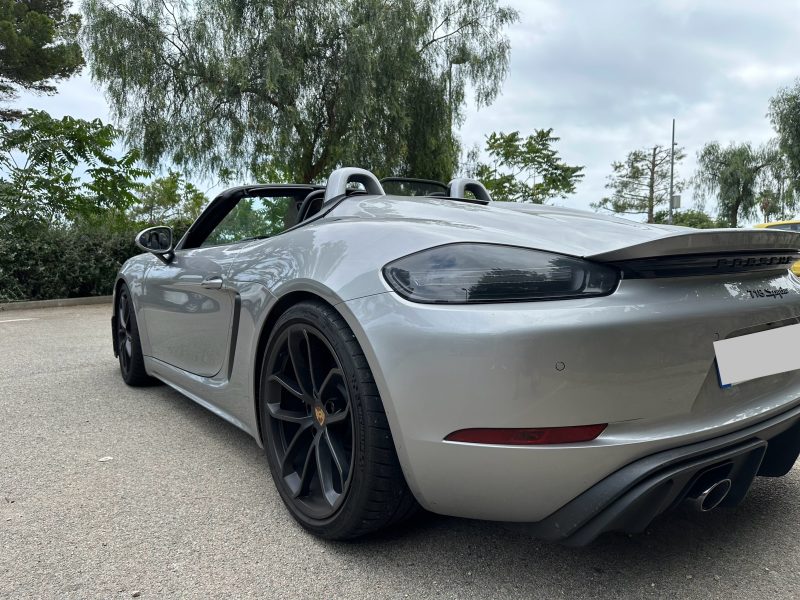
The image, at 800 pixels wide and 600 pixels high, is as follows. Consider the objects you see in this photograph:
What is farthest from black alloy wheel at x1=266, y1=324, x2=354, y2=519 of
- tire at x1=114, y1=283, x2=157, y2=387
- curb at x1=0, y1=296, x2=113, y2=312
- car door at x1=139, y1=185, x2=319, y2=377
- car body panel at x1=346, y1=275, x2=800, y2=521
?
curb at x1=0, y1=296, x2=113, y2=312

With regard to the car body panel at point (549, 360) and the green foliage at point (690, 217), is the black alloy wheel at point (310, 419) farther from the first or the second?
the green foliage at point (690, 217)

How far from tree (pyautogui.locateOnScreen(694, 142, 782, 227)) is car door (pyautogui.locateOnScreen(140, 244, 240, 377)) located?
130 ft

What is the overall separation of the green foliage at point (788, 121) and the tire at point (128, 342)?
34525 millimetres

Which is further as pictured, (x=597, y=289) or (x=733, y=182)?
(x=733, y=182)

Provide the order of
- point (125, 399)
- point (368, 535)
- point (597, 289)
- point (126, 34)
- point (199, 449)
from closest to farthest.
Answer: point (597, 289) → point (368, 535) → point (199, 449) → point (125, 399) → point (126, 34)

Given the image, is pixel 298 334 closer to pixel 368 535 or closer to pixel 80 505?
pixel 368 535

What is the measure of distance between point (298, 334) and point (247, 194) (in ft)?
4.50

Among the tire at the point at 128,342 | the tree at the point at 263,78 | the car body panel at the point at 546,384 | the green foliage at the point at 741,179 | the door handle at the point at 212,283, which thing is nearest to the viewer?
the car body panel at the point at 546,384

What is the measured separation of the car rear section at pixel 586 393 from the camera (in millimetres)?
1392

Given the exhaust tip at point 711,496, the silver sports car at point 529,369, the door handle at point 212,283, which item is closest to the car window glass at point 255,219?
the door handle at point 212,283

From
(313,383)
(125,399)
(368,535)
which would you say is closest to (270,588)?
(368,535)

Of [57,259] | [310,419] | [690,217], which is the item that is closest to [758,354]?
[310,419]

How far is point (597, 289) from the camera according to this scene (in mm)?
1468

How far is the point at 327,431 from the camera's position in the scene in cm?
186
